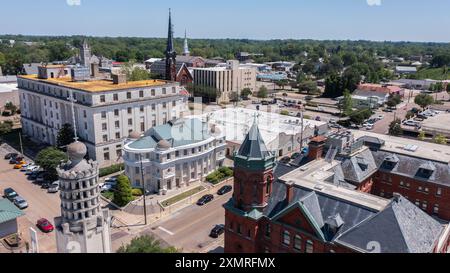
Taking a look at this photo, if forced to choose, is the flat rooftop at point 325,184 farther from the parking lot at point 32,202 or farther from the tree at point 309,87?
the tree at point 309,87

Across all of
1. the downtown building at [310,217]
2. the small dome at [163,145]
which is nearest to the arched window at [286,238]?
the downtown building at [310,217]

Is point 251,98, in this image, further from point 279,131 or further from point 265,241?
point 265,241

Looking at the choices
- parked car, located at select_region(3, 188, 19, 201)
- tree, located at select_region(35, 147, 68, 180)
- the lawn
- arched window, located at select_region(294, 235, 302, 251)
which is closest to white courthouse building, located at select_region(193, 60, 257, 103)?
the lawn

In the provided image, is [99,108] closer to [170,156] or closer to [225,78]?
[170,156]

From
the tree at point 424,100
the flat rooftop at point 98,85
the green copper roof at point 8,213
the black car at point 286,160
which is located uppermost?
the flat rooftop at point 98,85

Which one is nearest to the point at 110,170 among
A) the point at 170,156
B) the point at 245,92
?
the point at 170,156

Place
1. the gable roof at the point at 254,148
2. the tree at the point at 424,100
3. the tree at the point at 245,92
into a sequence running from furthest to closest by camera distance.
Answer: the tree at the point at 245,92
the tree at the point at 424,100
the gable roof at the point at 254,148

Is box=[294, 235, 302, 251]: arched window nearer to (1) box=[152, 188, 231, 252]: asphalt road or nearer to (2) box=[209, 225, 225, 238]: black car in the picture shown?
(1) box=[152, 188, 231, 252]: asphalt road
